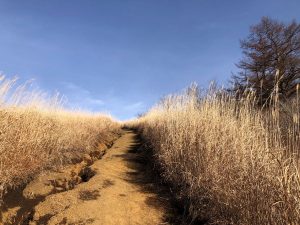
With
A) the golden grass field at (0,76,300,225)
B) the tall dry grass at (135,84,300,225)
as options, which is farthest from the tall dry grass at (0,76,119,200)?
the tall dry grass at (135,84,300,225)

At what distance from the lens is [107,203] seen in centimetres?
400

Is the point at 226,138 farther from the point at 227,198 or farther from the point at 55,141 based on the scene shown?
the point at 55,141

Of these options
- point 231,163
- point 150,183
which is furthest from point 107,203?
point 231,163

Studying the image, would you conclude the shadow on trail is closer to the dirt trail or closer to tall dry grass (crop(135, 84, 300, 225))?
the dirt trail

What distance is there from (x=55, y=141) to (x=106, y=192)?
6.93 feet

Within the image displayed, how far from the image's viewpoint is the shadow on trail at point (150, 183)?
3979 mm

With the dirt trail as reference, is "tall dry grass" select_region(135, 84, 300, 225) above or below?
above

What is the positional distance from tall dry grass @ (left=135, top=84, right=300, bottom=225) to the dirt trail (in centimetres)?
33

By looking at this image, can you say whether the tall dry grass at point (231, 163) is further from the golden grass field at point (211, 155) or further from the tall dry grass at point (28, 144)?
the tall dry grass at point (28, 144)

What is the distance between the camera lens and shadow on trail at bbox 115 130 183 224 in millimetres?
3979

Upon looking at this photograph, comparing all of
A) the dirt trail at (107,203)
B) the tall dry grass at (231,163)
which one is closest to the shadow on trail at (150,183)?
the dirt trail at (107,203)

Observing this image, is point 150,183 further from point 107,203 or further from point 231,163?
point 231,163

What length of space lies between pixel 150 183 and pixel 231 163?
1814mm

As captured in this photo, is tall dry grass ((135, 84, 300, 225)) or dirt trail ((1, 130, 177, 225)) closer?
tall dry grass ((135, 84, 300, 225))
